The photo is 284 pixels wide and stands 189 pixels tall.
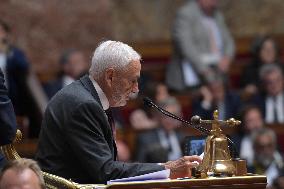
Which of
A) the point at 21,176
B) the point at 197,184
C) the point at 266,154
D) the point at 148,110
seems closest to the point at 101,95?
the point at 197,184

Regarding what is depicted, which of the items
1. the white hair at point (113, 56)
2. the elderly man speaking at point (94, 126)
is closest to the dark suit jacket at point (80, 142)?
the elderly man speaking at point (94, 126)

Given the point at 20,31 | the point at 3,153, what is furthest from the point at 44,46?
the point at 3,153

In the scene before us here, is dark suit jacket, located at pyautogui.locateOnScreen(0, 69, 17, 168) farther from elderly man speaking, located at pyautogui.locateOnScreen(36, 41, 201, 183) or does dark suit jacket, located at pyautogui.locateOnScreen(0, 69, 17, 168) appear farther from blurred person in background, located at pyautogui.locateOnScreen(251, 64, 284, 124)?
blurred person in background, located at pyautogui.locateOnScreen(251, 64, 284, 124)

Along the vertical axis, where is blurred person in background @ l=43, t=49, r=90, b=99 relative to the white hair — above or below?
above

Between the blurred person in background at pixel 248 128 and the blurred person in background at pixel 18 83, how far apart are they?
182 cm

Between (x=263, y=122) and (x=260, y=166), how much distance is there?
0.83 metres

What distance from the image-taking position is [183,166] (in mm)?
4547

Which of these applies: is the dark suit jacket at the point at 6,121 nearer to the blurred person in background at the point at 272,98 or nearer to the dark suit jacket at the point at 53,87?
the dark suit jacket at the point at 53,87

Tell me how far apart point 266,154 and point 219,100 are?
1.25 m

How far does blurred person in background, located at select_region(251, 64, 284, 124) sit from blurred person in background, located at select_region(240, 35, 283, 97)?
0.33m

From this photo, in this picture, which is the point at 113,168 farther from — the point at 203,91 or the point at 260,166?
the point at 203,91

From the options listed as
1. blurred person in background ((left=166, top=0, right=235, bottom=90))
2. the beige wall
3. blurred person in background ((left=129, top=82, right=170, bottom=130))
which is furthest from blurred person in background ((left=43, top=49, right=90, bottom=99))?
blurred person in background ((left=166, top=0, right=235, bottom=90))

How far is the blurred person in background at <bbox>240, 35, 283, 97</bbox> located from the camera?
1075 cm

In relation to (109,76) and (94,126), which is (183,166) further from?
(109,76)
